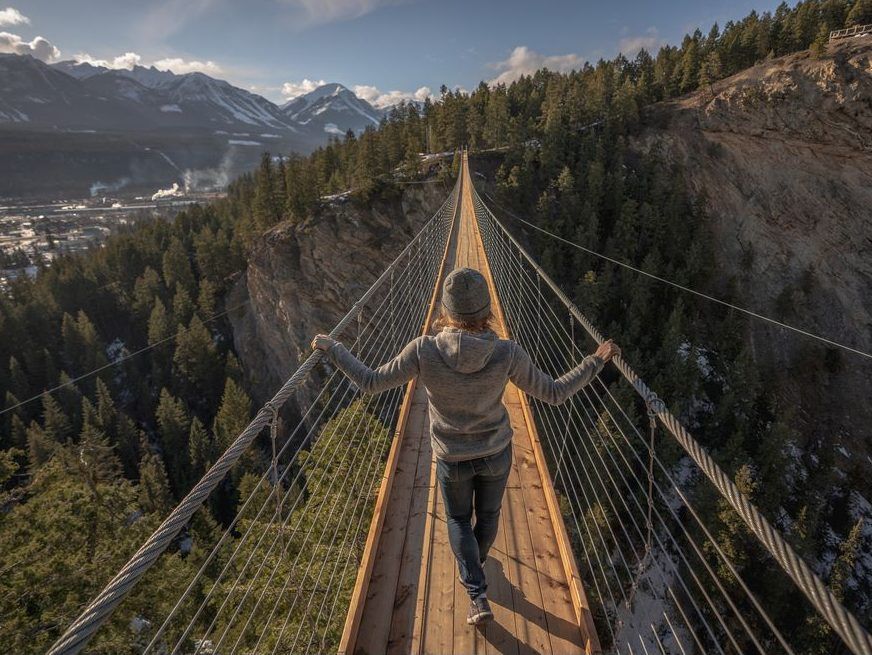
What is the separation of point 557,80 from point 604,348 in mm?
46972

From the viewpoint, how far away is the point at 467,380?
1.85m

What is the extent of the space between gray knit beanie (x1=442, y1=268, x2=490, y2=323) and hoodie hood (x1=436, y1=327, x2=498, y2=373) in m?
0.08

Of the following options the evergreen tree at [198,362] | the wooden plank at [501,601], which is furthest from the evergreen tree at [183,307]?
the wooden plank at [501,601]

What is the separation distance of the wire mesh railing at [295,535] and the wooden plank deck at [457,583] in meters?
0.23

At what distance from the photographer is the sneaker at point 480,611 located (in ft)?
6.96

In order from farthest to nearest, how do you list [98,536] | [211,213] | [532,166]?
[211,213], [532,166], [98,536]

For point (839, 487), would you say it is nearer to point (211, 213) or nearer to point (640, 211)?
point (640, 211)

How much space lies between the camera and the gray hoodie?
71.9 inches

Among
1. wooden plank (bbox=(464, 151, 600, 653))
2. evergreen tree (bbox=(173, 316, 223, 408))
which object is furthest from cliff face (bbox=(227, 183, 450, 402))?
wooden plank (bbox=(464, 151, 600, 653))

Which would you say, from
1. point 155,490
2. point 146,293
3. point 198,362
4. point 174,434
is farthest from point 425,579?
point 146,293

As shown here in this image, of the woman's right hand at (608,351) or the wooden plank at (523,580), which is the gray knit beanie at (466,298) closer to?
the woman's right hand at (608,351)

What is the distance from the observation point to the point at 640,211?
27922mm

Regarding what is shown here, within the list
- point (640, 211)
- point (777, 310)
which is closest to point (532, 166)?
point (640, 211)

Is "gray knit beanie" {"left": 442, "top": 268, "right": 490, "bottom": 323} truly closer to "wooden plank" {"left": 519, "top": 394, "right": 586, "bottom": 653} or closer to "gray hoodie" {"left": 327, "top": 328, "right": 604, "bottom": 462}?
"gray hoodie" {"left": 327, "top": 328, "right": 604, "bottom": 462}
